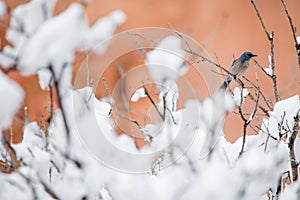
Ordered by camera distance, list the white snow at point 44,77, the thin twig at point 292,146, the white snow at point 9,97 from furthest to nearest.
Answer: the thin twig at point 292,146, the white snow at point 44,77, the white snow at point 9,97

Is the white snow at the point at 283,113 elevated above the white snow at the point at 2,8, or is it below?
above

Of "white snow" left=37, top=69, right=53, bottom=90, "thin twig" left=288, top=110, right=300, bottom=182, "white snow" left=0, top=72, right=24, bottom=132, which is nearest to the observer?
"white snow" left=0, top=72, right=24, bottom=132

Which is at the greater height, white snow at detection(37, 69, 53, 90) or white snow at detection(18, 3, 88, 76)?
white snow at detection(37, 69, 53, 90)

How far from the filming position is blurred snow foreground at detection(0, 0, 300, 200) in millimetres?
455

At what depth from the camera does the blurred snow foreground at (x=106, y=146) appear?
0.46 meters

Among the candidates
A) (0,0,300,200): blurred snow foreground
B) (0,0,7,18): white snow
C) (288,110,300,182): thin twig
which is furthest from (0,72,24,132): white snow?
(288,110,300,182): thin twig

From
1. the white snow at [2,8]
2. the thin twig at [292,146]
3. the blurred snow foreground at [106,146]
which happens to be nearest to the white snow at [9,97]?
the blurred snow foreground at [106,146]

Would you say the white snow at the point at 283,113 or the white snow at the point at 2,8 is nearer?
the white snow at the point at 2,8

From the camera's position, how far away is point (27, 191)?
2.04ft

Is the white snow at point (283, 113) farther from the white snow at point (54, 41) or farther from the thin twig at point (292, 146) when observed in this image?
the white snow at point (54, 41)

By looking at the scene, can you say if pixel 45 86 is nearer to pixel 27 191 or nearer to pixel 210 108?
pixel 27 191

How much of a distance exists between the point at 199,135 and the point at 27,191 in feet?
1.16

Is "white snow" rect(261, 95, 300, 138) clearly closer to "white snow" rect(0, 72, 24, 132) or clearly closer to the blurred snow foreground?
the blurred snow foreground

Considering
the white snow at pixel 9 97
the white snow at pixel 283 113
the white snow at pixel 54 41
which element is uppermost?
the white snow at pixel 283 113
